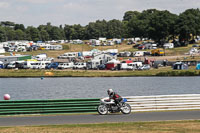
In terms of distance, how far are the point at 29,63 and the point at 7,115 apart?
8557cm

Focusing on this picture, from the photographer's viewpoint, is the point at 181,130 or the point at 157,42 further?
the point at 157,42

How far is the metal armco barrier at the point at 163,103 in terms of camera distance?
31953mm

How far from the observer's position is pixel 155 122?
86.7 feet

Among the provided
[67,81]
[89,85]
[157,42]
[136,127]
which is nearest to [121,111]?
[136,127]

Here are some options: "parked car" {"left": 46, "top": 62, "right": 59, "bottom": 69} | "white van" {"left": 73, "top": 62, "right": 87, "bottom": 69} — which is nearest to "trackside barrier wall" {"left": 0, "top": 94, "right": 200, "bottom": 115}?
"white van" {"left": 73, "top": 62, "right": 87, "bottom": 69}

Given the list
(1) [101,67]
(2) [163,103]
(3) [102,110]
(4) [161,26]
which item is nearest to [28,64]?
(1) [101,67]

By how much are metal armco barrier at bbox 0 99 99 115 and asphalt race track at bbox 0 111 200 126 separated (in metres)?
0.86

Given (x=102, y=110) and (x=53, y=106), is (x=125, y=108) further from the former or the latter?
(x=53, y=106)

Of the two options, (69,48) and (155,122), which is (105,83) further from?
(69,48)

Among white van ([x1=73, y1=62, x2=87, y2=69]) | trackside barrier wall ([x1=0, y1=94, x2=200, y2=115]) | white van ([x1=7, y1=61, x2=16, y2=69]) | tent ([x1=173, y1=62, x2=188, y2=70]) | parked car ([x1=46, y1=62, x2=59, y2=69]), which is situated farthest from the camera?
white van ([x1=7, y1=61, x2=16, y2=69])

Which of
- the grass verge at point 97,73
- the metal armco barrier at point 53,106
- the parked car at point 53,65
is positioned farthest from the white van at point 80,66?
the metal armco barrier at point 53,106

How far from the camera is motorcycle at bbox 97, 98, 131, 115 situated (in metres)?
30.5

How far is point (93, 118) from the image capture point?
1147 inches

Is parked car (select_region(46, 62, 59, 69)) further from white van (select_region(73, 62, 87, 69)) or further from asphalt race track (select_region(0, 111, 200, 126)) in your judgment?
asphalt race track (select_region(0, 111, 200, 126))
